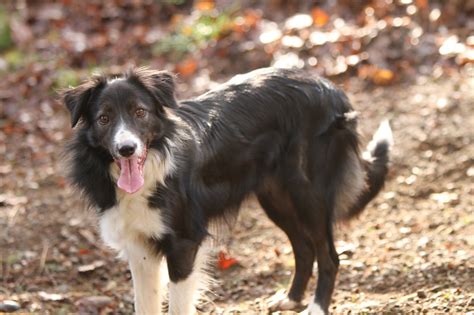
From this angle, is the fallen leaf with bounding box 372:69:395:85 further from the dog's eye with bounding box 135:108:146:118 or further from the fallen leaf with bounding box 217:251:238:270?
the dog's eye with bounding box 135:108:146:118

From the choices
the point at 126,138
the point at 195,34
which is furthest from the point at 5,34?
the point at 126,138

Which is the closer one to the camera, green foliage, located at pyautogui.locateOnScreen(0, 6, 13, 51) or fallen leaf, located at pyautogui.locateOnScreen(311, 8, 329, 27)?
fallen leaf, located at pyautogui.locateOnScreen(311, 8, 329, 27)

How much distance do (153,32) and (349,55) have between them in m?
3.16

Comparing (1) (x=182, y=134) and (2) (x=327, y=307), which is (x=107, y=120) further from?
(2) (x=327, y=307)

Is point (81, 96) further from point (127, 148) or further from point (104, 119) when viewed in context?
point (127, 148)

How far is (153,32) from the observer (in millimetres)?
11062

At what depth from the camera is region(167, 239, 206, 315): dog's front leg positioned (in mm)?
4689

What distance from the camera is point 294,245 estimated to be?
5543 mm

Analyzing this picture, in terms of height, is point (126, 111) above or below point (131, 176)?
above

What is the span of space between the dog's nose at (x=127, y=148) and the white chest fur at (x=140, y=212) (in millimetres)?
312

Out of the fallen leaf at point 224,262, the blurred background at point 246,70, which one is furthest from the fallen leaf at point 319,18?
the fallen leaf at point 224,262

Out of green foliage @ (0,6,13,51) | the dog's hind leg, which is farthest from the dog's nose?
green foliage @ (0,6,13,51)

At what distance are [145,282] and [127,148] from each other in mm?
1092

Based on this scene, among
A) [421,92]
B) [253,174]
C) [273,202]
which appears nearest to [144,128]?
[253,174]
